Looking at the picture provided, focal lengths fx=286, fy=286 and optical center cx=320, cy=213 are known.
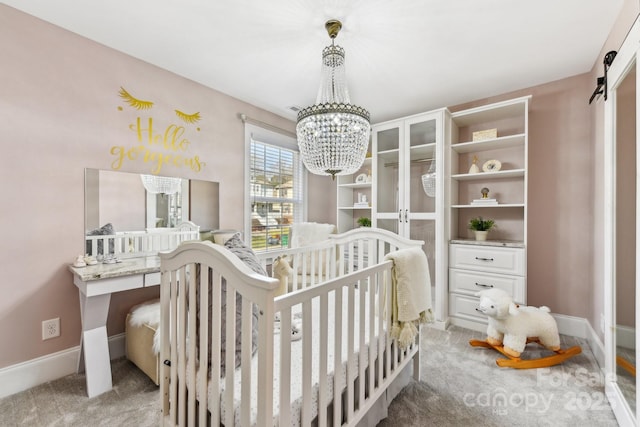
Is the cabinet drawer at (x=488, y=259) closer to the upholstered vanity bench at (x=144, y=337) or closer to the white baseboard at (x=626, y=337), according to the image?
the white baseboard at (x=626, y=337)

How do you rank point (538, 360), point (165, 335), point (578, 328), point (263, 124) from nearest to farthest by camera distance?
1. point (165, 335)
2. point (538, 360)
3. point (578, 328)
4. point (263, 124)

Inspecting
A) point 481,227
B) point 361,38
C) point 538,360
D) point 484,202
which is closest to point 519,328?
point 538,360

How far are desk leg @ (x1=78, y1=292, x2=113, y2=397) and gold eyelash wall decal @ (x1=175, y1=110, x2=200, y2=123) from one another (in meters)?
1.53

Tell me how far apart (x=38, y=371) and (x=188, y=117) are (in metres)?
2.08

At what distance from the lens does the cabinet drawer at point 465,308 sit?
267 centimetres

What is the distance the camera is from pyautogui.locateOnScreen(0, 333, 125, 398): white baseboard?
1707mm

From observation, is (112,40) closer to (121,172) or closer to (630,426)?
(121,172)

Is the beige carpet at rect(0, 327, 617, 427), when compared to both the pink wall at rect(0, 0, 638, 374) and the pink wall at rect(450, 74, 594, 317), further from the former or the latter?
the pink wall at rect(450, 74, 594, 317)

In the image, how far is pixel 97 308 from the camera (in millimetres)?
1775

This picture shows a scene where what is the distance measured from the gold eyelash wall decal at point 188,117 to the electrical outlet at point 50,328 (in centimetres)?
173

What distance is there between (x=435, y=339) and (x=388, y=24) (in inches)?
96.9

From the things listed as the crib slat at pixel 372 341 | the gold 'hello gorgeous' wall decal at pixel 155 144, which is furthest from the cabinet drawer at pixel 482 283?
the gold 'hello gorgeous' wall decal at pixel 155 144

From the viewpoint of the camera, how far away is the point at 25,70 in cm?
175

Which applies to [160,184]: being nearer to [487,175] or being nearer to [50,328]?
[50,328]
